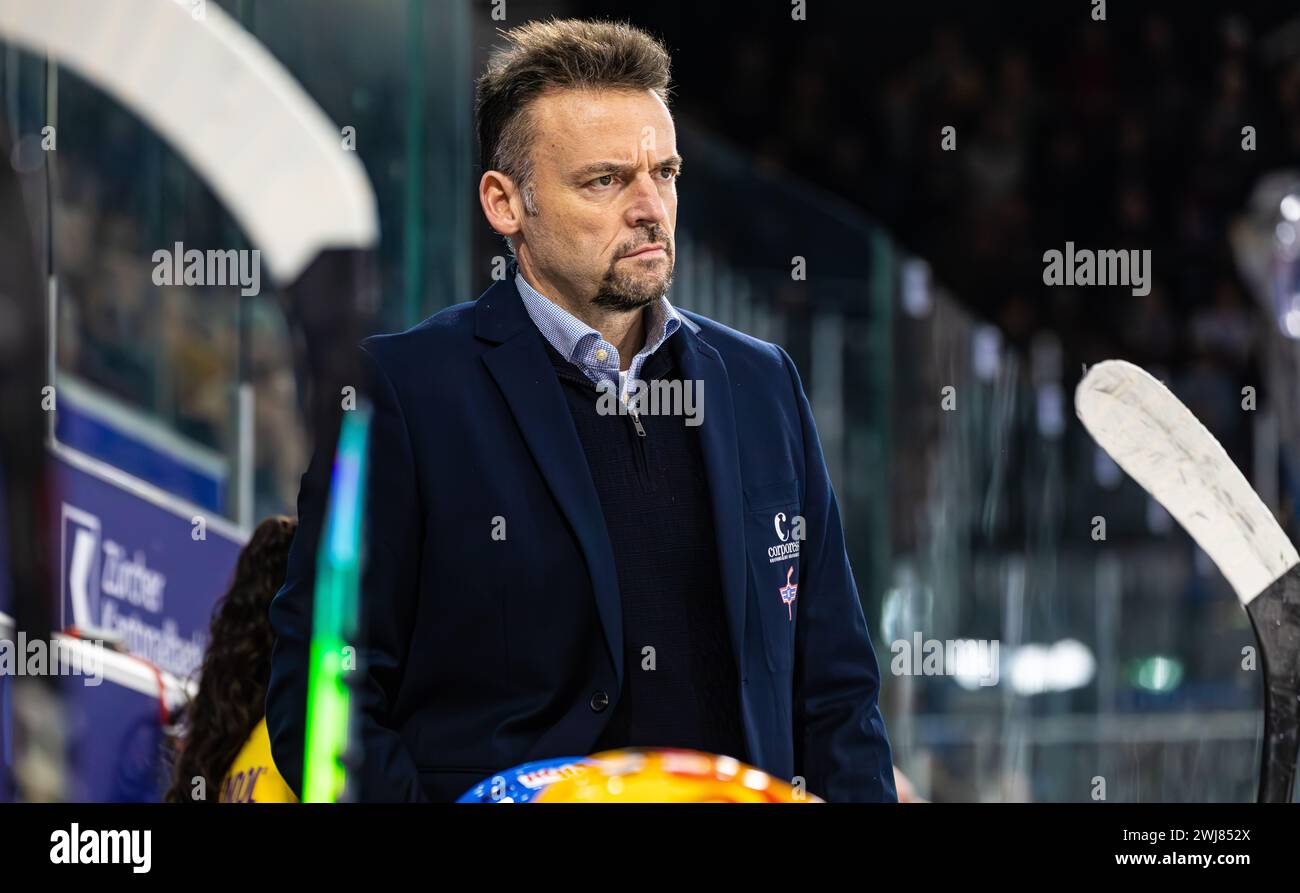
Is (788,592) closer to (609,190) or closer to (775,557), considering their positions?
(775,557)

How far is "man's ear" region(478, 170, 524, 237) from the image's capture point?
1.83m

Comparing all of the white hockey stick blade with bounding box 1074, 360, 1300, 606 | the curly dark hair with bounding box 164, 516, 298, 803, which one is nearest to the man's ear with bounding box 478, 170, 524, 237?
the white hockey stick blade with bounding box 1074, 360, 1300, 606

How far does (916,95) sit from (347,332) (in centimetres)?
394

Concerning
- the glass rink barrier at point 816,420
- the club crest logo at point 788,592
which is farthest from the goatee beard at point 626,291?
the glass rink barrier at point 816,420

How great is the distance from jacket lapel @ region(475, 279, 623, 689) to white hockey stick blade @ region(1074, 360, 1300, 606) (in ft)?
1.73

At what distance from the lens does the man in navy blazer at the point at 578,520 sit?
1.68 meters

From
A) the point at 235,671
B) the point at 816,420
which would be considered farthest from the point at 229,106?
the point at 816,420

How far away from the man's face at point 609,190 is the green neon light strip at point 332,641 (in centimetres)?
30

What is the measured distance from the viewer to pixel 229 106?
2.63 m

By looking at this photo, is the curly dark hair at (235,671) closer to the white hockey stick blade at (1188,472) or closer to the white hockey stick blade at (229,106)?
the white hockey stick blade at (229,106)

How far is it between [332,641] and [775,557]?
1.55 ft

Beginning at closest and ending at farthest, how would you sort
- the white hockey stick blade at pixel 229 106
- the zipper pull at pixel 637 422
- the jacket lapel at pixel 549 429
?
the jacket lapel at pixel 549 429 → the zipper pull at pixel 637 422 → the white hockey stick blade at pixel 229 106

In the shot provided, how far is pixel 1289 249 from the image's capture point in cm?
556
